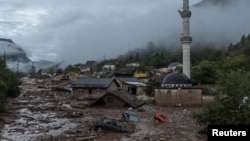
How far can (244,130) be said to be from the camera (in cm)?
1103

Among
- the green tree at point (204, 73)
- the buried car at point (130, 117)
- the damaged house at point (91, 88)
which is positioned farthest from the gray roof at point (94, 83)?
the green tree at point (204, 73)

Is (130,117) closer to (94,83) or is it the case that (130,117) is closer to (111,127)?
(111,127)

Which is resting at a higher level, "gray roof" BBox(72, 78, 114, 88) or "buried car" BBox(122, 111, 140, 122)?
"gray roof" BBox(72, 78, 114, 88)

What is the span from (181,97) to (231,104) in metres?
19.9

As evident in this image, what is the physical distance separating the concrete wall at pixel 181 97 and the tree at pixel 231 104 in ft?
63.6

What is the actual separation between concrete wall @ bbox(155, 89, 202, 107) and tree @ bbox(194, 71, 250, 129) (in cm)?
1937

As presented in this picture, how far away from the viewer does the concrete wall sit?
134ft

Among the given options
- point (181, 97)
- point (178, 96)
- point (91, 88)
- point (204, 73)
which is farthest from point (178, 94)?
point (204, 73)

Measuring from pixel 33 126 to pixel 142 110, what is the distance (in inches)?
495

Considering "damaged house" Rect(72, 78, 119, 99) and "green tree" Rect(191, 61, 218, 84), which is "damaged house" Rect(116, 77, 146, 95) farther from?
"green tree" Rect(191, 61, 218, 84)

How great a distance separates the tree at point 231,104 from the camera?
20625 mm

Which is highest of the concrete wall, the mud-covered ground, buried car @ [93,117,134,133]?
the concrete wall

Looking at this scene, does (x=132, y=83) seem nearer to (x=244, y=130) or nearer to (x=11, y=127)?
(x=11, y=127)

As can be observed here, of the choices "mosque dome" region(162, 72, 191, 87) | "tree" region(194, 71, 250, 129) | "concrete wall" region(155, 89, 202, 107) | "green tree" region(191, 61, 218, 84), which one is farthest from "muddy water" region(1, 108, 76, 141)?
"green tree" region(191, 61, 218, 84)
